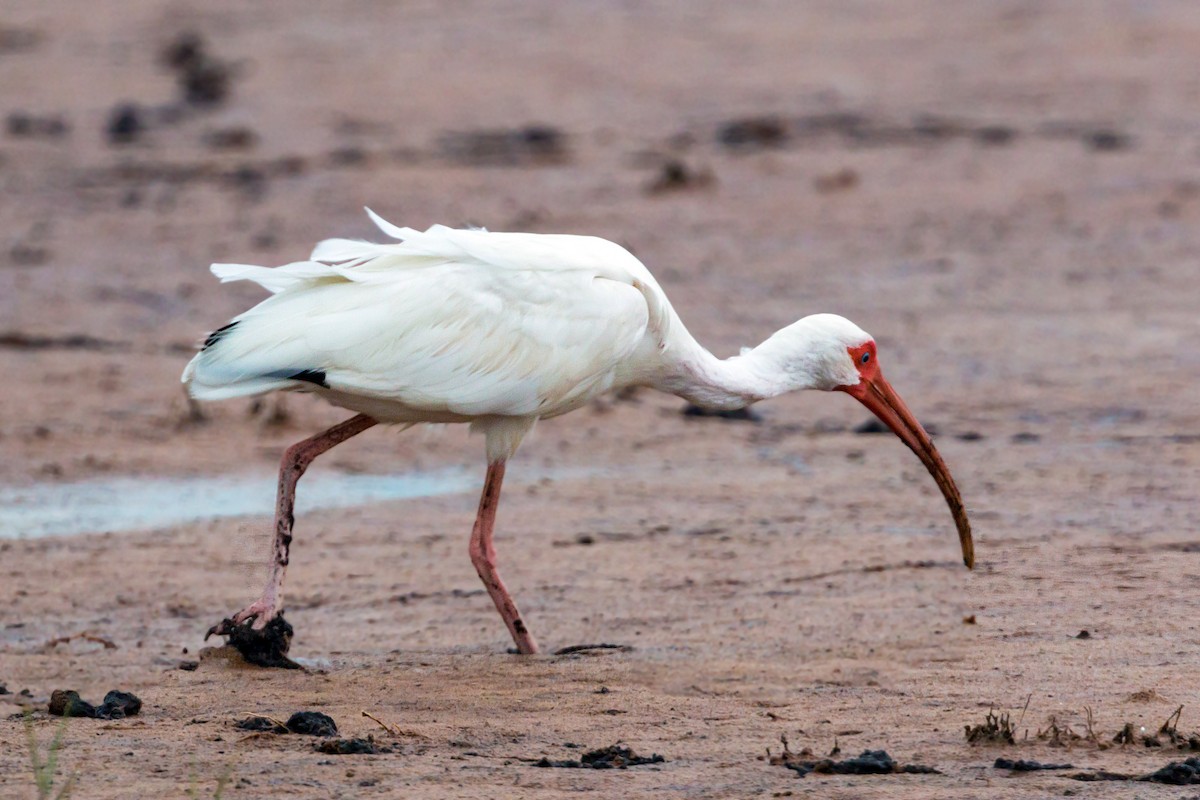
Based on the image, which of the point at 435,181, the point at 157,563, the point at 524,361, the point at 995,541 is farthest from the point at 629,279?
the point at 435,181

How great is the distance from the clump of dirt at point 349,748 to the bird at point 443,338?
4.34 ft

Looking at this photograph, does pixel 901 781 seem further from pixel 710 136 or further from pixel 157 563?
pixel 710 136

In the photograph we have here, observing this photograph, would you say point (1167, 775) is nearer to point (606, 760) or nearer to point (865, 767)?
point (865, 767)

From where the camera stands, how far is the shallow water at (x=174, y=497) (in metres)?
8.81

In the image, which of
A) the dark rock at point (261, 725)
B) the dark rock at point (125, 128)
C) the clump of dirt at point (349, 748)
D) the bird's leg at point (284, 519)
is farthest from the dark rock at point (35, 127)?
the clump of dirt at point (349, 748)

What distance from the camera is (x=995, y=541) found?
7.86 metres

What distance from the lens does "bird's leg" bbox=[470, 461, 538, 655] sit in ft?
22.8

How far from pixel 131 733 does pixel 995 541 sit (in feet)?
12.5

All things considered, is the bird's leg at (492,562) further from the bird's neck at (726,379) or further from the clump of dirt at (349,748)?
the clump of dirt at (349,748)

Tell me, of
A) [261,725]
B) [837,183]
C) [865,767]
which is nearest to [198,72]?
[837,183]

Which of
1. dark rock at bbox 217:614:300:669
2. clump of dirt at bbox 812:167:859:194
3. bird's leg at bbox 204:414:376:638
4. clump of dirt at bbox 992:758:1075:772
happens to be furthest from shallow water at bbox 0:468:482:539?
clump of dirt at bbox 812:167:859:194

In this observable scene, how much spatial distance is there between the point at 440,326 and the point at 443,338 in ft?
0.15

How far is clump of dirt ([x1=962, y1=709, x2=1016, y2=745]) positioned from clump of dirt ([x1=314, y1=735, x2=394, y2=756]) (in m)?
1.67

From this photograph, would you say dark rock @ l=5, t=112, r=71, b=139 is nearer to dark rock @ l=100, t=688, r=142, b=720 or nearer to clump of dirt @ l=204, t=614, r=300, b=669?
clump of dirt @ l=204, t=614, r=300, b=669
